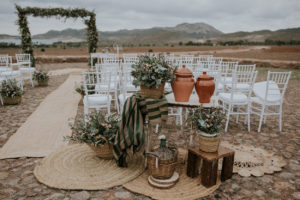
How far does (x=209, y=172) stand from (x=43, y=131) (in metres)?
2.99

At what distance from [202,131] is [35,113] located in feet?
13.3

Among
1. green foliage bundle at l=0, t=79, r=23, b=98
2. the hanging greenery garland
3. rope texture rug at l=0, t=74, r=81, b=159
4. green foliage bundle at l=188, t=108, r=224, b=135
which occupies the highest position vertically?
the hanging greenery garland

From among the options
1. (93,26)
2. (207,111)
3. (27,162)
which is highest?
(93,26)

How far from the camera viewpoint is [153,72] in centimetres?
254

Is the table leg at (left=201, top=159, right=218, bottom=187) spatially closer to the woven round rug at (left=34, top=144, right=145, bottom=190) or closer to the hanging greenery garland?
the woven round rug at (left=34, top=144, right=145, bottom=190)

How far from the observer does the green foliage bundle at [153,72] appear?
252cm

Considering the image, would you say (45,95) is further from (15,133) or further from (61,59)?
(61,59)

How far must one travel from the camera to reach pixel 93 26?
39.1ft

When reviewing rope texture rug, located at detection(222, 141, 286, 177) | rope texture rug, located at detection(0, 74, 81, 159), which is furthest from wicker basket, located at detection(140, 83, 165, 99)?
rope texture rug, located at detection(0, 74, 81, 159)

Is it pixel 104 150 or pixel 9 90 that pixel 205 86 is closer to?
pixel 104 150

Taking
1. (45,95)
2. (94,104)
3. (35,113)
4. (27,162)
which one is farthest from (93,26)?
(27,162)

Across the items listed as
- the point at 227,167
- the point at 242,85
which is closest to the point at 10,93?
the point at 227,167

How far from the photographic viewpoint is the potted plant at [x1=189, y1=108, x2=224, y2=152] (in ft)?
8.16

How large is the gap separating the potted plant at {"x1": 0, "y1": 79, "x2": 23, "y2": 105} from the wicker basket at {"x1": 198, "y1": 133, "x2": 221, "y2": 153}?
5044 millimetres
